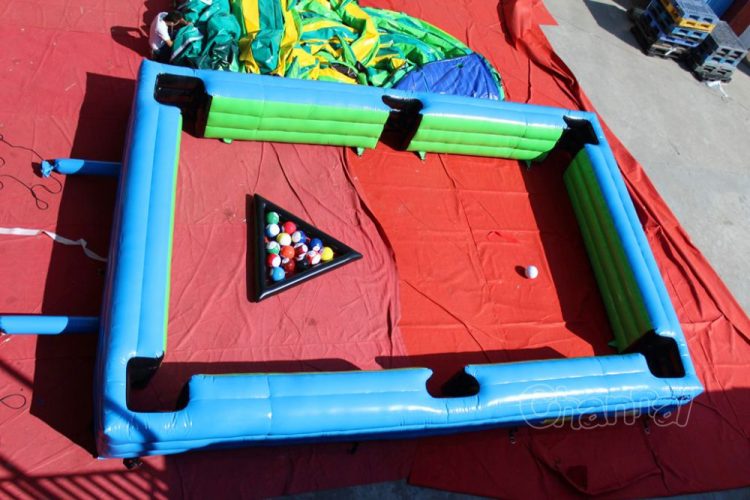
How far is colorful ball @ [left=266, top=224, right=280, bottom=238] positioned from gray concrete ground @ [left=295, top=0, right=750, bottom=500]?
14.2 feet

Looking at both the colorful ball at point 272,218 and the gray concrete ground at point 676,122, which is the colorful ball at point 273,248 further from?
the gray concrete ground at point 676,122

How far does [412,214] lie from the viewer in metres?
5.55

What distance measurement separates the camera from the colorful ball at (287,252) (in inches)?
189

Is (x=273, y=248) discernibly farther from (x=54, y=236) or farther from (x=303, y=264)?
(x=54, y=236)

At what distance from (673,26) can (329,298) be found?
20.2 feet

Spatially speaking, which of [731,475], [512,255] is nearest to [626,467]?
[731,475]

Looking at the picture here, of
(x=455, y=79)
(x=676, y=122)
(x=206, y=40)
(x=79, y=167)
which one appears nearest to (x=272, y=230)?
(x=79, y=167)

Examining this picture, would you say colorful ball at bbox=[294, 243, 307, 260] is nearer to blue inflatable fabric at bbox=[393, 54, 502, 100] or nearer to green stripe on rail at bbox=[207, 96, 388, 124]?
green stripe on rail at bbox=[207, 96, 388, 124]

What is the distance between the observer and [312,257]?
4.83 m

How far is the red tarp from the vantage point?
4.04 metres

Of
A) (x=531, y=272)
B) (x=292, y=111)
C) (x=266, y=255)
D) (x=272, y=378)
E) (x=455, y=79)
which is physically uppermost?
(x=292, y=111)

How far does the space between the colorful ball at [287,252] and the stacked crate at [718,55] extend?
6485 mm

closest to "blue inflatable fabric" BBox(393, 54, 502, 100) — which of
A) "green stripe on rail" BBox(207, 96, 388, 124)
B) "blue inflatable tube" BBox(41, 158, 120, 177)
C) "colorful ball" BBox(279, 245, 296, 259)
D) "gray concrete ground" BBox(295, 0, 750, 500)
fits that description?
"green stripe on rail" BBox(207, 96, 388, 124)

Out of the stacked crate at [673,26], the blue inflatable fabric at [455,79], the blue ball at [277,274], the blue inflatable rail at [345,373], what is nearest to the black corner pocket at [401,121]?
the blue inflatable rail at [345,373]
